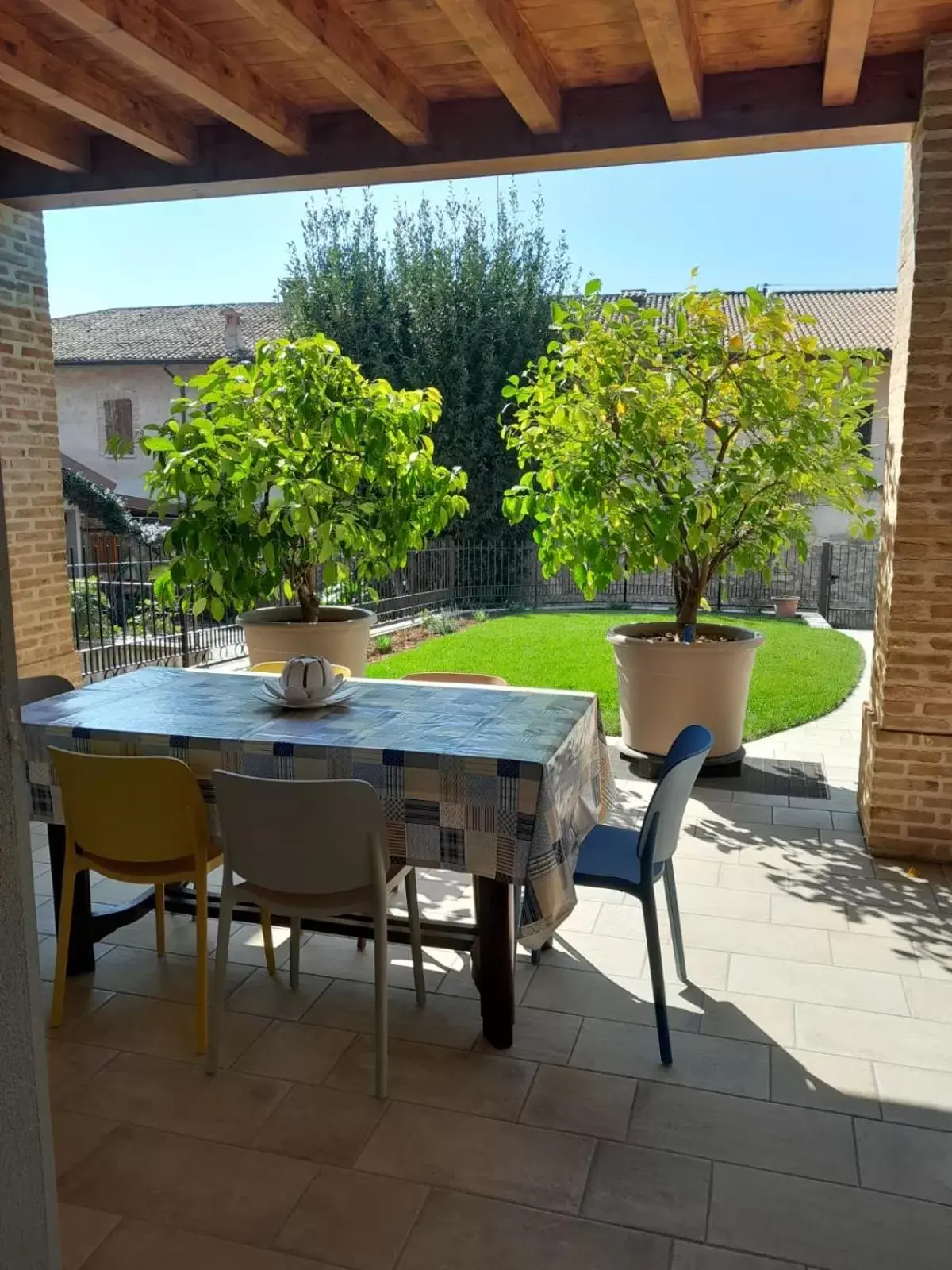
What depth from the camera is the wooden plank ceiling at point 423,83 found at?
3326mm

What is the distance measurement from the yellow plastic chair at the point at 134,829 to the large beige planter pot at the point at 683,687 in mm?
2860

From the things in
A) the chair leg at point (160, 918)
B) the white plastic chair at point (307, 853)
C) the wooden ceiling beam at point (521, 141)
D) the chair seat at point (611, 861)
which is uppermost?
the wooden ceiling beam at point (521, 141)

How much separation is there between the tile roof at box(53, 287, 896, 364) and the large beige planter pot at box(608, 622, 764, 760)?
13737 millimetres

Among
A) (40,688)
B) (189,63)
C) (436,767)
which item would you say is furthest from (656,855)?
(189,63)

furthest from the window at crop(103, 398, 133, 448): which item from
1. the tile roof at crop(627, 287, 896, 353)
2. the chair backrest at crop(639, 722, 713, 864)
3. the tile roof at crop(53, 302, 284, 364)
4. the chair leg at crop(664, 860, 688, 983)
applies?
the chair backrest at crop(639, 722, 713, 864)

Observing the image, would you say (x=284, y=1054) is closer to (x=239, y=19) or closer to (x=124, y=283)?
(x=239, y=19)

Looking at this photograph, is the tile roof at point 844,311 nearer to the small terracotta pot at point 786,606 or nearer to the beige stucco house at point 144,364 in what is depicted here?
the beige stucco house at point 144,364

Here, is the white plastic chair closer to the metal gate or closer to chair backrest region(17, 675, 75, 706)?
chair backrest region(17, 675, 75, 706)

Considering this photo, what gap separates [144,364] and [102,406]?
1394 mm

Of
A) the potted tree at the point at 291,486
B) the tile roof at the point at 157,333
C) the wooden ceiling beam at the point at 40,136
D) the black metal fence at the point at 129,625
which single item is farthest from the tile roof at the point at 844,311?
the wooden ceiling beam at the point at 40,136

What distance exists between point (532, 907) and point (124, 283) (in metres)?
28.6

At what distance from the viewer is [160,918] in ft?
10.5

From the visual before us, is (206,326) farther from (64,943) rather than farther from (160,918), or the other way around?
(64,943)

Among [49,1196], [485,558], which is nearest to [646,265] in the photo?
[485,558]
